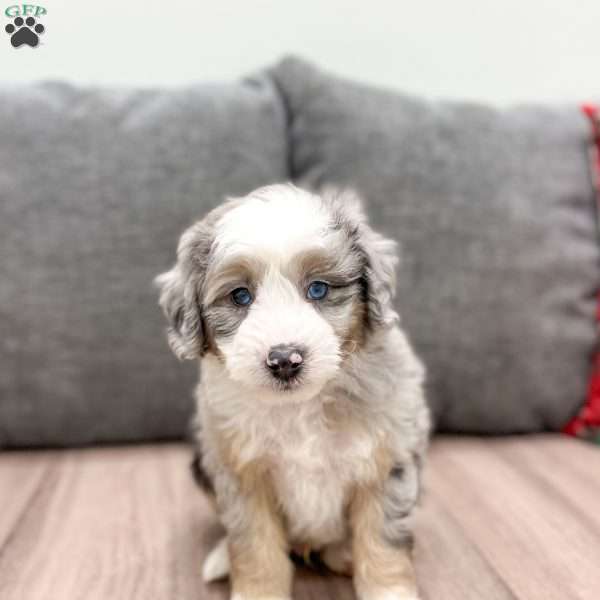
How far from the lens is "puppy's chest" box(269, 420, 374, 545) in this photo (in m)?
1.61

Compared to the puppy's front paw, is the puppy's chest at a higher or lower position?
higher

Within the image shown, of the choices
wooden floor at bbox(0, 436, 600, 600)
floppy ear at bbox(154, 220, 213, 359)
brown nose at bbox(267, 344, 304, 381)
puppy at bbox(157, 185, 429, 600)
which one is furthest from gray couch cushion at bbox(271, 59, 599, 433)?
brown nose at bbox(267, 344, 304, 381)

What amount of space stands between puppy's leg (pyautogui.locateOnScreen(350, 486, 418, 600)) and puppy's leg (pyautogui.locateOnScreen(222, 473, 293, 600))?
0.54ft

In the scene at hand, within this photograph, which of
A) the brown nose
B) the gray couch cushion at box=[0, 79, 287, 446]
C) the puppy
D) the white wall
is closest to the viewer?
the brown nose

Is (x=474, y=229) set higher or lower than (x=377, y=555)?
higher

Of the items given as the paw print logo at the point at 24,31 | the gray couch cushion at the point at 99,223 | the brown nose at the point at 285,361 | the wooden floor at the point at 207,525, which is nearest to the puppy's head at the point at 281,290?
the brown nose at the point at 285,361

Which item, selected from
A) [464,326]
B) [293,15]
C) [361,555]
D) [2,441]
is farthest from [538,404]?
[2,441]

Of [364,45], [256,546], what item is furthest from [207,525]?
[364,45]

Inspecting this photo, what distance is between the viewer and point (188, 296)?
162 centimetres

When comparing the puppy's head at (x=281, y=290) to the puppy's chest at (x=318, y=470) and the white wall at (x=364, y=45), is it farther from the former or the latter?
the white wall at (x=364, y=45)

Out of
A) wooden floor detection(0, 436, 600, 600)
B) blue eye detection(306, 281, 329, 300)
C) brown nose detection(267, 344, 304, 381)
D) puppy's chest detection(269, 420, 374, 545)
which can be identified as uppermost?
blue eye detection(306, 281, 329, 300)

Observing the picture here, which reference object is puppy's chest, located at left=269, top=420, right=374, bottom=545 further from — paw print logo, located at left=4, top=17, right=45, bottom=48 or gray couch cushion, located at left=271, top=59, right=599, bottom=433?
paw print logo, located at left=4, top=17, right=45, bottom=48

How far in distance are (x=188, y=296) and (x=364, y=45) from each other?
166 centimetres

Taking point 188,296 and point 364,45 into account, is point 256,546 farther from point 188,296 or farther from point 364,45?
point 364,45
